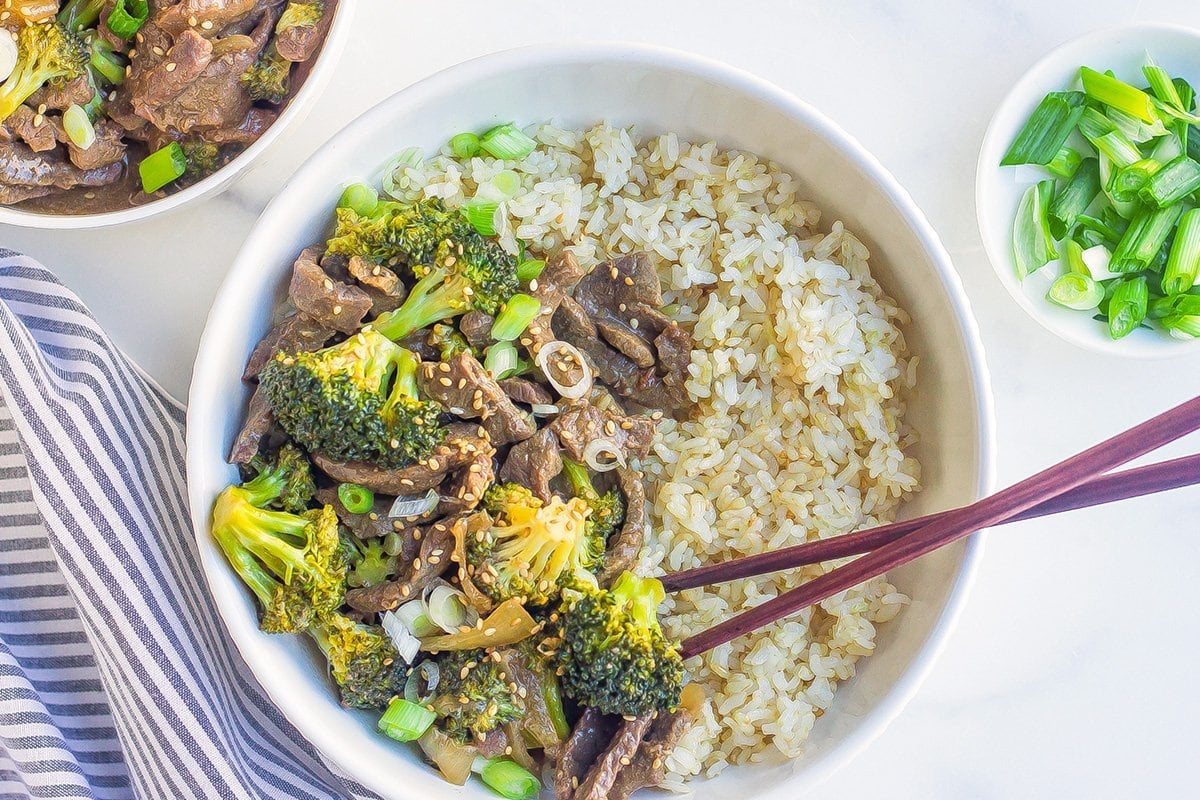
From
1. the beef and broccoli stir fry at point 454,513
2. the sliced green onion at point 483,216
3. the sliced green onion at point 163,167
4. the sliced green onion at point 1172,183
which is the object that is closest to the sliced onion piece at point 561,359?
the beef and broccoli stir fry at point 454,513

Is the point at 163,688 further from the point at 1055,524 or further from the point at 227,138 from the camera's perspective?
the point at 1055,524

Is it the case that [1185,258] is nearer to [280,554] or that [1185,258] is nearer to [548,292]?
[548,292]

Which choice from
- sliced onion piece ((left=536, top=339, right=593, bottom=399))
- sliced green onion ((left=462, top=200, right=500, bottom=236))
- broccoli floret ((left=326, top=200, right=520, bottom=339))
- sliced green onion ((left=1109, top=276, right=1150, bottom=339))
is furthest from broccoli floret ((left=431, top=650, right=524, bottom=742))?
sliced green onion ((left=1109, top=276, right=1150, bottom=339))

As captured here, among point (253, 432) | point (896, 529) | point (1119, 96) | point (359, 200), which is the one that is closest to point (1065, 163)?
point (1119, 96)

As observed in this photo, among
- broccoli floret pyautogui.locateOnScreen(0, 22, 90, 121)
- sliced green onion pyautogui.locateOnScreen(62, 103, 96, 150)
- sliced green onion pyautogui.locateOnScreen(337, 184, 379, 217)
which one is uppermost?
broccoli floret pyautogui.locateOnScreen(0, 22, 90, 121)

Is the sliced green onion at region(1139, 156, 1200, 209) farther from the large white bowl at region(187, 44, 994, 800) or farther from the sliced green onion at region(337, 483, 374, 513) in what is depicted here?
the sliced green onion at region(337, 483, 374, 513)

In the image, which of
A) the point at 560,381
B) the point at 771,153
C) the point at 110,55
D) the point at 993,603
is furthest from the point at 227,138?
the point at 993,603
